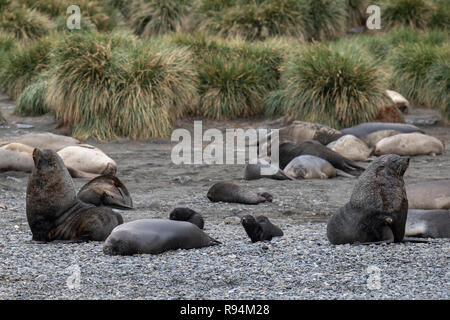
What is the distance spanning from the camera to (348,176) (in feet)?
31.8

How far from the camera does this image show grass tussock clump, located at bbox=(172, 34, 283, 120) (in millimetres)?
13883

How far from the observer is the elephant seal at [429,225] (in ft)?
20.4

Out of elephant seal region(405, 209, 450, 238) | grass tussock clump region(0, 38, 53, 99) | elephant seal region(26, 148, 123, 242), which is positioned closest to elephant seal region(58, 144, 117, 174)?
elephant seal region(26, 148, 123, 242)

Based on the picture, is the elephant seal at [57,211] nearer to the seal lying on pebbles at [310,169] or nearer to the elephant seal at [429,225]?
the elephant seal at [429,225]

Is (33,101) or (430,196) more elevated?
(33,101)

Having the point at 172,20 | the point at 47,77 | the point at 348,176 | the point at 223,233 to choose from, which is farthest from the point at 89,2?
the point at 223,233

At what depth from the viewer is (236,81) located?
14.0 meters

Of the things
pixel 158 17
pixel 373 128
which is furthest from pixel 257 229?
pixel 158 17

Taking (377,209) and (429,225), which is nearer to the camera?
(377,209)

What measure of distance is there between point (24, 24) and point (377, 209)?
13843mm

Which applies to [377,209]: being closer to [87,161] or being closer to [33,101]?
[87,161]

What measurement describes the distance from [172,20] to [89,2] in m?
2.22

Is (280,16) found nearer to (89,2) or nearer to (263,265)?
(89,2)

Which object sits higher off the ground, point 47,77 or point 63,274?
point 47,77
